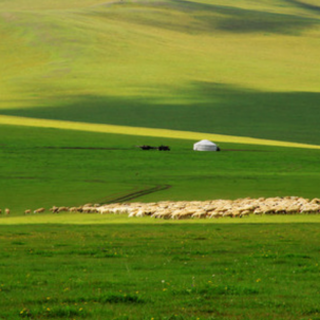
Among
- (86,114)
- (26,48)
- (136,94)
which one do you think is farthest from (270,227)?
(26,48)

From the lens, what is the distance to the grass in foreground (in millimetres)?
10242

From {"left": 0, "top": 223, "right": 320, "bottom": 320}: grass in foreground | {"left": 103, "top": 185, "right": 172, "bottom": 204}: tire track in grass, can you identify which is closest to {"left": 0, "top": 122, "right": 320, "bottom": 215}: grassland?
{"left": 103, "top": 185, "right": 172, "bottom": 204}: tire track in grass

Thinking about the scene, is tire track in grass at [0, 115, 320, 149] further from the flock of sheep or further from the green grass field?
the flock of sheep

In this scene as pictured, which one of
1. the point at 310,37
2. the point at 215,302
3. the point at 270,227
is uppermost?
the point at 215,302

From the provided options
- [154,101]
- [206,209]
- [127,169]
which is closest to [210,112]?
[154,101]

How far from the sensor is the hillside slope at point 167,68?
297ft

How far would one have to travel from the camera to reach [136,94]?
103250 mm

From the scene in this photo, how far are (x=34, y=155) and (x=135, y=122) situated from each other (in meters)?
33.3

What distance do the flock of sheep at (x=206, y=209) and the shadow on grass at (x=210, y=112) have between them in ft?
162

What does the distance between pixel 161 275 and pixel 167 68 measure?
110869mm

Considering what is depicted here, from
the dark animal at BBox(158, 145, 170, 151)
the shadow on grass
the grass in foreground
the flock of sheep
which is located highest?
the grass in foreground

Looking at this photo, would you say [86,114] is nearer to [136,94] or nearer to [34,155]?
[136,94]

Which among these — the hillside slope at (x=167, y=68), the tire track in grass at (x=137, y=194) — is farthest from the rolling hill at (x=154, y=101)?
the tire track in grass at (x=137, y=194)

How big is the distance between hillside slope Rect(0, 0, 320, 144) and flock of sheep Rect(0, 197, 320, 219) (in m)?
49.5
